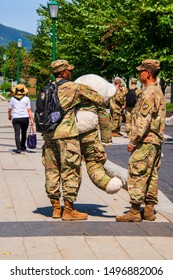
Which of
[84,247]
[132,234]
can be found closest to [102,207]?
[132,234]

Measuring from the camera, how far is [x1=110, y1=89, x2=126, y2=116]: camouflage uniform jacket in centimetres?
2404

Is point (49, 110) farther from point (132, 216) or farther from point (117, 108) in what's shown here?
point (117, 108)

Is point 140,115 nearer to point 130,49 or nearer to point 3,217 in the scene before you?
point 3,217

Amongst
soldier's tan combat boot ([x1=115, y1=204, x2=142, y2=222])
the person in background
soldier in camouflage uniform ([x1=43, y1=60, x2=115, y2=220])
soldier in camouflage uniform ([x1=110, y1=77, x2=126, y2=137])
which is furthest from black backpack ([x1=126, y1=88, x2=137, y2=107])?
soldier's tan combat boot ([x1=115, y1=204, x2=142, y2=222])

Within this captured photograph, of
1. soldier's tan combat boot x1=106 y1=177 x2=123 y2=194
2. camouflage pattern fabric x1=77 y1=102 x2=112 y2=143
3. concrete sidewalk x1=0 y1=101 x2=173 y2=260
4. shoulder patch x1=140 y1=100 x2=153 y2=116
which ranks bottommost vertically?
concrete sidewalk x1=0 y1=101 x2=173 y2=260

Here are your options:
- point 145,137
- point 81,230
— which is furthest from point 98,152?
point 81,230

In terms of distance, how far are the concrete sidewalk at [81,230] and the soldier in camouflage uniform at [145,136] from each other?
363 mm

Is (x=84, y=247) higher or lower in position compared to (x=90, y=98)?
lower

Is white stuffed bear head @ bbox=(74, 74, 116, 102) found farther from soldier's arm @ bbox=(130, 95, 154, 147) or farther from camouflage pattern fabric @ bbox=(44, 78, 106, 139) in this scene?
soldier's arm @ bbox=(130, 95, 154, 147)

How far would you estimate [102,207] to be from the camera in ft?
33.8

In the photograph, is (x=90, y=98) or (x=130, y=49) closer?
(x=90, y=98)

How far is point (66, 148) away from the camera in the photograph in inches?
361

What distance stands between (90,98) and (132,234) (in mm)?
1696

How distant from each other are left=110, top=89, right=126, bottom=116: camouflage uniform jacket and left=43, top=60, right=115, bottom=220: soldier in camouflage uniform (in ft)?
47.8
